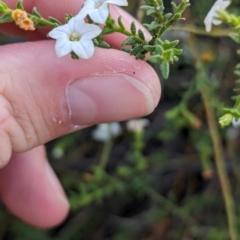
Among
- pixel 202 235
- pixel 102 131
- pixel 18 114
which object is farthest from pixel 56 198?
pixel 18 114

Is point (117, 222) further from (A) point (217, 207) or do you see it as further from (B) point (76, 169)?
(A) point (217, 207)

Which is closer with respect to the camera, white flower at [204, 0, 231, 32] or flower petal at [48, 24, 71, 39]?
flower petal at [48, 24, 71, 39]

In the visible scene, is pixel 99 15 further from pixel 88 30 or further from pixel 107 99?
pixel 107 99

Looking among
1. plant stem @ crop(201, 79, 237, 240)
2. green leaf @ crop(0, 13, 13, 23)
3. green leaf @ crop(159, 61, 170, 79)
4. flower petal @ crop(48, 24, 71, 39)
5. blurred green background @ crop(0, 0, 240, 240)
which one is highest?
green leaf @ crop(0, 13, 13, 23)

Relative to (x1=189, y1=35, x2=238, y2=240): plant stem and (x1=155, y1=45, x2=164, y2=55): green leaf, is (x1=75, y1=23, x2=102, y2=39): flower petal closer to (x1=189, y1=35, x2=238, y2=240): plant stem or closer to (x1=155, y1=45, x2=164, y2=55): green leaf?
(x1=155, y1=45, x2=164, y2=55): green leaf

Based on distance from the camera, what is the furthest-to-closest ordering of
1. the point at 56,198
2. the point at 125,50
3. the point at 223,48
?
1. the point at 223,48
2. the point at 56,198
3. the point at 125,50

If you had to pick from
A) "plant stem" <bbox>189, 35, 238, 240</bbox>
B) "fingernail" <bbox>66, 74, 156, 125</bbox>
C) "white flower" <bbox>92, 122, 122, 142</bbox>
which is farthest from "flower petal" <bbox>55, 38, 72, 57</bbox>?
"white flower" <bbox>92, 122, 122, 142</bbox>
